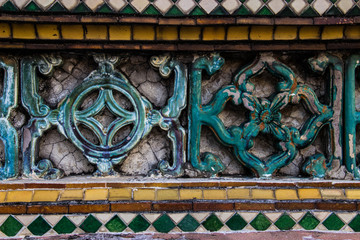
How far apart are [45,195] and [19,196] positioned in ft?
0.34

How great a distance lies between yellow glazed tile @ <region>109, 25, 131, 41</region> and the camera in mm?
1440

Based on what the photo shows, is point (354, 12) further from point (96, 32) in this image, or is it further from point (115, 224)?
point (115, 224)

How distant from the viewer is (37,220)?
1464 mm

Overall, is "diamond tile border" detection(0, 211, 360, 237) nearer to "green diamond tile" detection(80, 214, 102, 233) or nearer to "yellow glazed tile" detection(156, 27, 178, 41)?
"green diamond tile" detection(80, 214, 102, 233)

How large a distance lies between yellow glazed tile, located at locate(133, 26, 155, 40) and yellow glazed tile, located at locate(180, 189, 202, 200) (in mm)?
629

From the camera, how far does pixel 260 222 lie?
1508mm

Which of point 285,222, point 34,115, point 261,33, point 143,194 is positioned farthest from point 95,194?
point 261,33

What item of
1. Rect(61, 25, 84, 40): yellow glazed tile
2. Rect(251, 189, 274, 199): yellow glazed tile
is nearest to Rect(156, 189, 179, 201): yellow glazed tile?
Rect(251, 189, 274, 199): yellow glazed tile

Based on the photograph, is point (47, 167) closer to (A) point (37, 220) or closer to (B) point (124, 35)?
(A) point (37, 220)

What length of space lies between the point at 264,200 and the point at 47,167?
2.97 ft

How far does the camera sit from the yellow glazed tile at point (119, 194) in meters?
1.48

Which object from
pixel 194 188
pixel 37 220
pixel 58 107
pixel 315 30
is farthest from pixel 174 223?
pixel 315 30

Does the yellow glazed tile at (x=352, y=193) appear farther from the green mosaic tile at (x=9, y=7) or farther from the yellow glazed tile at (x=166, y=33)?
the green mosaic tile at (x=9, y=7)

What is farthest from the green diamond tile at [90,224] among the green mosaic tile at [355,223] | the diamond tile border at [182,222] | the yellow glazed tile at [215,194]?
the green mosaic tile at [355,223]
